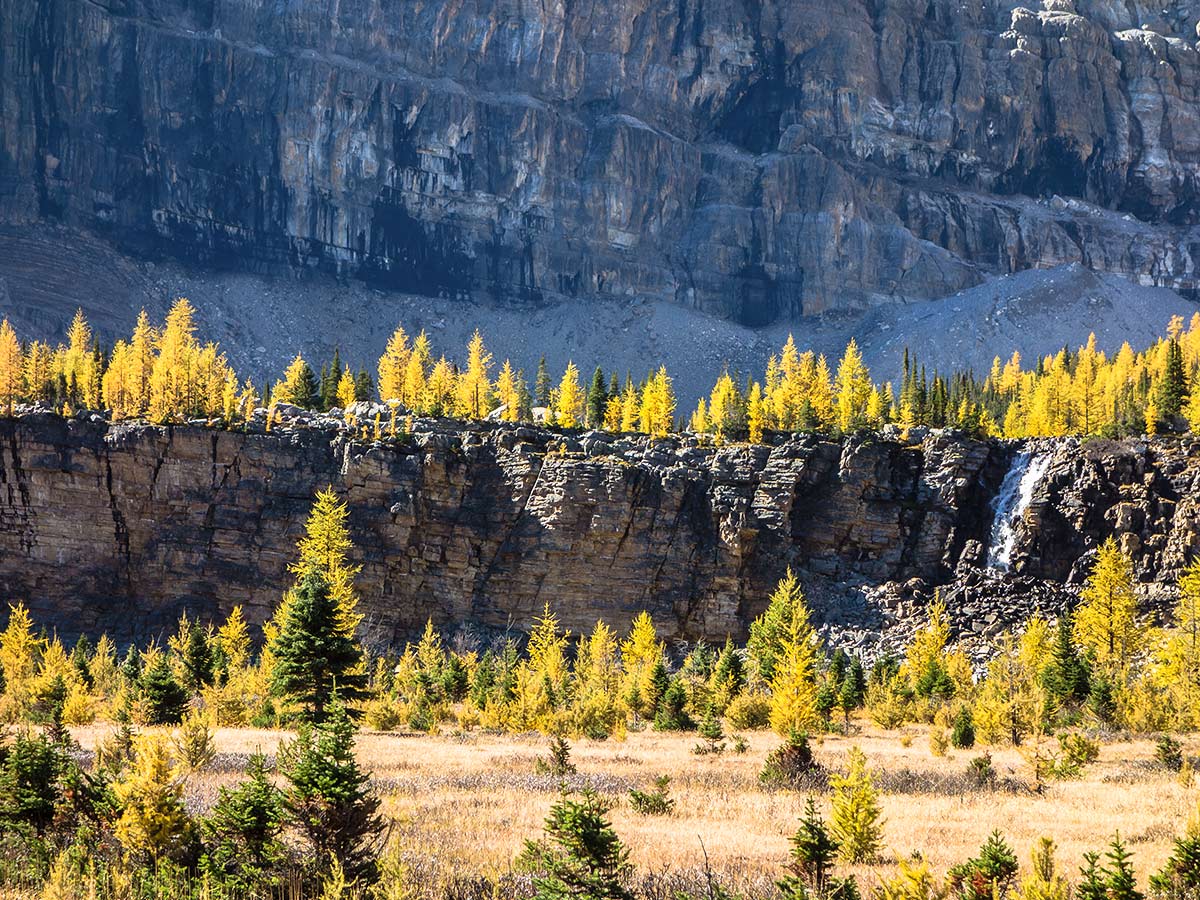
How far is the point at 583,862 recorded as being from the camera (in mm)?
14453

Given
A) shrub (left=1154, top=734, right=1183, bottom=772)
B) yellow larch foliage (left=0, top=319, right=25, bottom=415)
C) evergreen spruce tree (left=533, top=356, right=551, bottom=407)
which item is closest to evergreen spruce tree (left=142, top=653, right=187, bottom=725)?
shrub (left=1154, top=734, right=1183, bottom=772)

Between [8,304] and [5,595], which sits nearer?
[5,595]

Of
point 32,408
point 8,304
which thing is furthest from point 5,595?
point 8,304

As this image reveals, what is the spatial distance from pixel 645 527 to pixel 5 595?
172 feet

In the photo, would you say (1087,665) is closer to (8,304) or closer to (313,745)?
(313,745)

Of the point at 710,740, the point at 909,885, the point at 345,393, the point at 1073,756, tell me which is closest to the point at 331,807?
the point at 909,885

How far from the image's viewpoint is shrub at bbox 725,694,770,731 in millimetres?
43625

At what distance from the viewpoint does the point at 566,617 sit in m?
96.0

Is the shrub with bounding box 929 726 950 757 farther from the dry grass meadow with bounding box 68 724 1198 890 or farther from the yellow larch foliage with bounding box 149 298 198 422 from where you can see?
the yellow larch foliage with bounding box 149 298 198 422

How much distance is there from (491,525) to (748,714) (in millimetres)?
56650

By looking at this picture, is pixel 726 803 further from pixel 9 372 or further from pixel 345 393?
pixel 345 393

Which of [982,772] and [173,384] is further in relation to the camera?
[173,384]

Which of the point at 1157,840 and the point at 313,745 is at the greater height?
the point at 313,745

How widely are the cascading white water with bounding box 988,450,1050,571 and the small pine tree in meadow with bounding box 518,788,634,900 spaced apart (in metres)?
85.5
